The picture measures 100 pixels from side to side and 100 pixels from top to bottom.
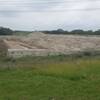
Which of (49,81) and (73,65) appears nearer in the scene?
(49,81)

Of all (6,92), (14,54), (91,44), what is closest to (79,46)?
(91,44)

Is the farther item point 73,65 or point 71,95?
point 73,65

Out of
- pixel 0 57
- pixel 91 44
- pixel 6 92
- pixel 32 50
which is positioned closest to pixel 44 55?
pixel 32 50

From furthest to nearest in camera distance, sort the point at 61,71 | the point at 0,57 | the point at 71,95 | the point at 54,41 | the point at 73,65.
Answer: the point at 54,41 < the point at 0,57 < the point at 73,65 < the point at 61,71 < the point at 71,95

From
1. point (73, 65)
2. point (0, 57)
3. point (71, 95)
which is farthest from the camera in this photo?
point (0, 57)

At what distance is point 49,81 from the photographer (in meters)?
14.6

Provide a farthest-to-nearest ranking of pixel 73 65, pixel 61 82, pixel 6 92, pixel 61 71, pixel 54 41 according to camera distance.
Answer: pixel 54 41, pixel 73 65, pixel 61 71, pixel 61 82, pixel 6 92

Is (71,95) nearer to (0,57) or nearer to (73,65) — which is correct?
(73,65)

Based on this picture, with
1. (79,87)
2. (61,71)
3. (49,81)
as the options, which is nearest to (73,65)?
(61,71)

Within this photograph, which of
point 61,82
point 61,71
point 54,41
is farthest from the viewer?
point 54,41

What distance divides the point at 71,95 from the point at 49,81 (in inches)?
113

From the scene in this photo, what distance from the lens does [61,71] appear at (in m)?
18.1

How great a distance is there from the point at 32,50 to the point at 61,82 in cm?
1584

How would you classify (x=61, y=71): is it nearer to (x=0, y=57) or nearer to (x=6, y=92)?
(x=6, y=92)
